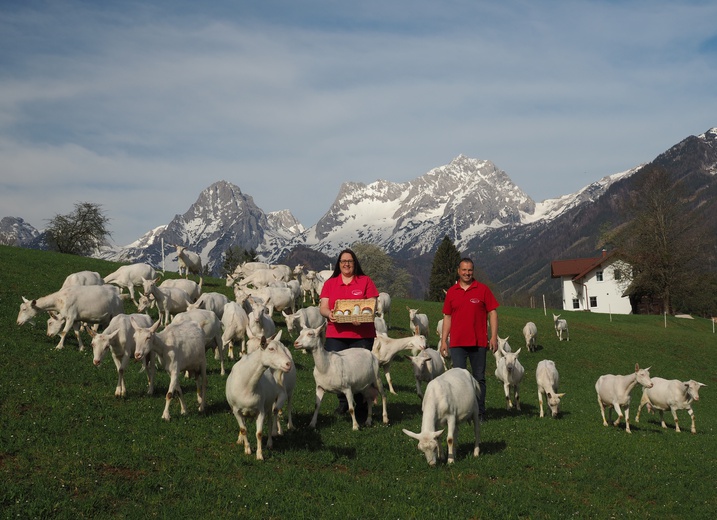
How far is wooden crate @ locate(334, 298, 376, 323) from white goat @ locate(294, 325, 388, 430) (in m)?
0.59

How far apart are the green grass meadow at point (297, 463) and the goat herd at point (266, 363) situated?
0.54 meters

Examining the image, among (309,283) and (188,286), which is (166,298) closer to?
(188,286)

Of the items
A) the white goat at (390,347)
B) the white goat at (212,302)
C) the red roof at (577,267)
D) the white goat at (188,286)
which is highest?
the red roof at (577,267)

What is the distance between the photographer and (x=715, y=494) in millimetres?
10719

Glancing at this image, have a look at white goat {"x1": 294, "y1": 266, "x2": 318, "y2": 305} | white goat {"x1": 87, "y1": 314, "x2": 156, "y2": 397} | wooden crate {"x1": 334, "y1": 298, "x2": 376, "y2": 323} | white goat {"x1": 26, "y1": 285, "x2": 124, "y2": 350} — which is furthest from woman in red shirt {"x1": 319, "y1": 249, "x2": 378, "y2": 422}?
white goat {"x1": 294, "y1": 266, "x2": 318, "y2": 305}

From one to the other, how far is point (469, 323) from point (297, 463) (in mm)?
4786

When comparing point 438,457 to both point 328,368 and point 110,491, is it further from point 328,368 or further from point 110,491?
point 110,491

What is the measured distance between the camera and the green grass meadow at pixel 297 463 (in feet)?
27.8

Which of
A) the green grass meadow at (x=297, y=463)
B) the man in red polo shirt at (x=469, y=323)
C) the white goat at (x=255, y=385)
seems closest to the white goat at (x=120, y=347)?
the green grass meadow at (x=297, y=463)

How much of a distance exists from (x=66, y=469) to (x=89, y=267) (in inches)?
1180

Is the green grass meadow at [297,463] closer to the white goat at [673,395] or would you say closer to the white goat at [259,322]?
the white goat at [259,322]

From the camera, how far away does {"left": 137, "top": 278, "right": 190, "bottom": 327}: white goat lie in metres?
22.8

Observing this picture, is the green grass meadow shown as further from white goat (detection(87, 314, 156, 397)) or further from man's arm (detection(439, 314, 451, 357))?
man's arm (detection(439, 314, 451, 357))

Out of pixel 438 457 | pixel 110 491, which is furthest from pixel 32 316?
pixel 438 457
